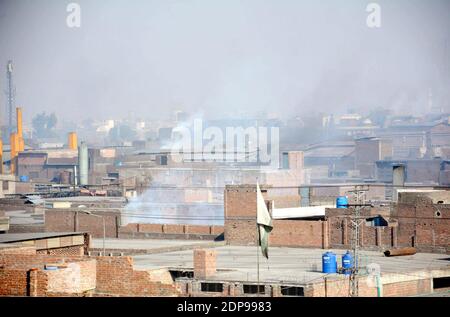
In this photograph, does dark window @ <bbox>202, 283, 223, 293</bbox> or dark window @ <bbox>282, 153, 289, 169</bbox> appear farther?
dark window @ <bbox>282, 153, 289, 169</bbox>

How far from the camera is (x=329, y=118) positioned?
137 metres

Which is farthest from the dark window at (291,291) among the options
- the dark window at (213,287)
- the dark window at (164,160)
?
the dark window at (164,160)

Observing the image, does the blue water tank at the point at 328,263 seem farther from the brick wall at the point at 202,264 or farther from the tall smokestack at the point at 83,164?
the tall smokestack at the point at 83,164

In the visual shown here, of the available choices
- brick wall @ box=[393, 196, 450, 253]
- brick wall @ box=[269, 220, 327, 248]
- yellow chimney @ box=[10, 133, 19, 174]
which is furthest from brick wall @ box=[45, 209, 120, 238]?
yellow chimney @ box=[10, 133, 19, 174]

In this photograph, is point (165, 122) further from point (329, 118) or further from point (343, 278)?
point (343, 278)

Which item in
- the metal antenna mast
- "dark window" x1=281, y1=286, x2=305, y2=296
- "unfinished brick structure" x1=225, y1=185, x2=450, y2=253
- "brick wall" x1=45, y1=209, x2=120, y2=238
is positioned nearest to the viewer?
"dark window" x1=281, y1=286, x2=305, y2=296

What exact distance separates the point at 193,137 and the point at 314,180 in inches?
1119

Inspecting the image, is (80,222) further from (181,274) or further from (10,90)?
(10,90)

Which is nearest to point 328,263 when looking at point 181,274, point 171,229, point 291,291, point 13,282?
point 291,291

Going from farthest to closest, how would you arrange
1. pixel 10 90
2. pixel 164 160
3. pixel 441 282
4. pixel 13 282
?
pixel 10 90, pixel 164 160, pixel 441 282, pixel 13 282

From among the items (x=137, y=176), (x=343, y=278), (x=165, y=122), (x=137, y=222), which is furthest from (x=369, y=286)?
(x=165, y=122)

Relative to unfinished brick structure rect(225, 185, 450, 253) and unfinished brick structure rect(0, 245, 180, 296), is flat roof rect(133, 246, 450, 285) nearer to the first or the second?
unfinished brick structure rect(225, 185, 450, 253)
